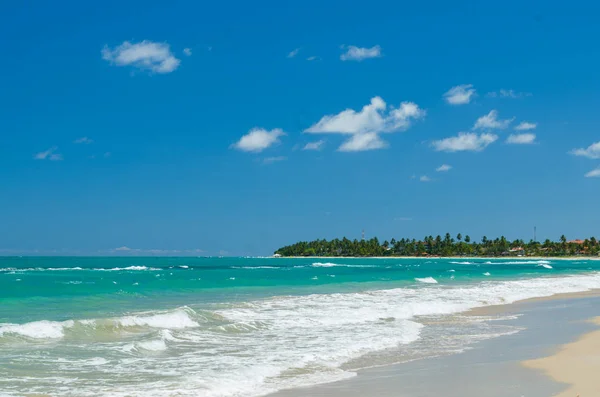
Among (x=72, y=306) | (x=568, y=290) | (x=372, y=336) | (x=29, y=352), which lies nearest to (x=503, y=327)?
(x=372, y=336)

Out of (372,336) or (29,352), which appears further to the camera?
(372,336)

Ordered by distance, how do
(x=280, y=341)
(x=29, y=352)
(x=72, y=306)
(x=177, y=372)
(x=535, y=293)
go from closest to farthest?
(x=177, y=372) → (x=29, y=352) → (x=280, y=341) → (x=72, y=306) → (x=535, y=293)

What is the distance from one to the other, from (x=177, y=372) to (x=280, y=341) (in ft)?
14.8

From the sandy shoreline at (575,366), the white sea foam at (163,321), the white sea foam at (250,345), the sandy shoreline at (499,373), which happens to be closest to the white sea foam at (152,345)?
the white sea foam at (250,345)

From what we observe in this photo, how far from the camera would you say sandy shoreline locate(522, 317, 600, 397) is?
9.34 metres


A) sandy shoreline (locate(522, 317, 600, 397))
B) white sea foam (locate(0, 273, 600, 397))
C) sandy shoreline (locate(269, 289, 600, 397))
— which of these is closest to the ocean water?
white sea foam (locate(0, 273, 600, 397))

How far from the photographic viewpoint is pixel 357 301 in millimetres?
26844

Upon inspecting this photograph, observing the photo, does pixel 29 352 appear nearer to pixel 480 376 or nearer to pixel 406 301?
pixel 480 376

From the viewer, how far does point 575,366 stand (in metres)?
11.4

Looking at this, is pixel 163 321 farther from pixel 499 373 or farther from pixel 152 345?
pixel 499 373

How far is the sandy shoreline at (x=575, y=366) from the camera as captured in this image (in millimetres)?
9343

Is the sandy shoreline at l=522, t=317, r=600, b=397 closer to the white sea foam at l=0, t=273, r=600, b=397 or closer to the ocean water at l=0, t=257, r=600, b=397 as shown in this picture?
the ocean water at l=0, t=257, r=600, b=397

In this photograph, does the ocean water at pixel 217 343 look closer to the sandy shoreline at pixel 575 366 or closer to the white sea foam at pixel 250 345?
the white sea foam at pixel 250 345

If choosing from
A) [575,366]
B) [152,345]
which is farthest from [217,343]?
[575,366]
